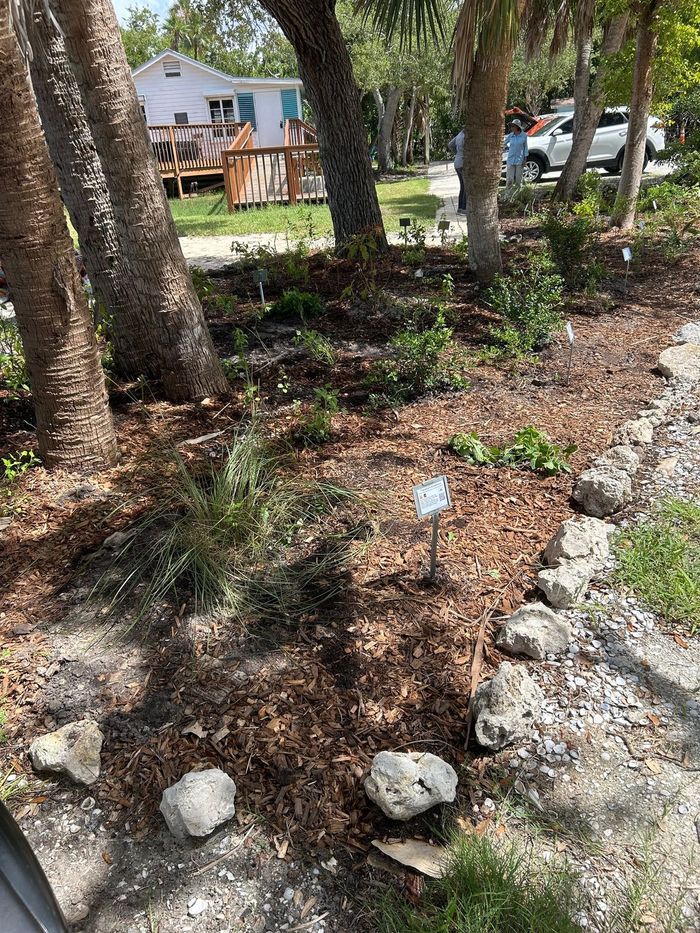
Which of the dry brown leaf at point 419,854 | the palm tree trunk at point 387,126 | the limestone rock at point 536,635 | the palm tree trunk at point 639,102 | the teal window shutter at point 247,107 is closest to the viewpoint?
the dry brown leaf at point 419,854

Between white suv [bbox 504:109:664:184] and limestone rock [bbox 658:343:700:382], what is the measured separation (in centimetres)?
1263

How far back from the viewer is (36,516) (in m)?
3.13

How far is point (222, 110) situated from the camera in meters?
26.6

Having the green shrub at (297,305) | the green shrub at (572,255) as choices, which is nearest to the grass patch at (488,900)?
the green shrub at (297,305)

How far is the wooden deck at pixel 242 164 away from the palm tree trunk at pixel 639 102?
4.79 meters

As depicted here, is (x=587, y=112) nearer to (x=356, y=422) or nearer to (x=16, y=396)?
(x=356, y=422)

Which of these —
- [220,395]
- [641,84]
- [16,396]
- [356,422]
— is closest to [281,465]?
[356,422]

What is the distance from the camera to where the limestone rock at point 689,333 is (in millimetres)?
5492

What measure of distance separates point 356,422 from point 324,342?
1248 mm

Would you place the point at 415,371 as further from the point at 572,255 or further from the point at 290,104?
the point at 290,104

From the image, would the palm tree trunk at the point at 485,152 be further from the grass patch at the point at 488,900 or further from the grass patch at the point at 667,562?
the grass patch at the point at 488,900

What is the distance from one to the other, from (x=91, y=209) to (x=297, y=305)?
79.7 inches

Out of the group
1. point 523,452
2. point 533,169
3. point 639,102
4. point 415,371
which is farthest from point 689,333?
point 533,169

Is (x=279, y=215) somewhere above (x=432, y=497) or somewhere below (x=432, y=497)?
above
